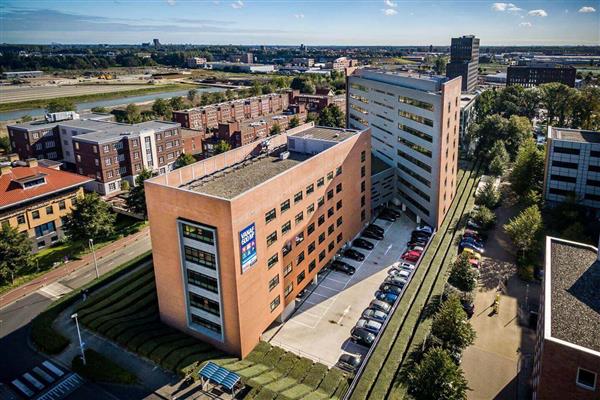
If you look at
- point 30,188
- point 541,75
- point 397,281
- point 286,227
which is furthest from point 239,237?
point 541,75

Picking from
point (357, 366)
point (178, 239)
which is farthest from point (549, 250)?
point (178, 239)

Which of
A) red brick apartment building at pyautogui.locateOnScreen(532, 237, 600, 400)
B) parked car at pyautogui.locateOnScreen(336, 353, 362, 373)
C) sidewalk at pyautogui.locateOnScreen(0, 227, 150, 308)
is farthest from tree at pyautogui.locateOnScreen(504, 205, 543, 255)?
sidewalk at pyautogui.locateOnScreen(0, 227, 150, 308)

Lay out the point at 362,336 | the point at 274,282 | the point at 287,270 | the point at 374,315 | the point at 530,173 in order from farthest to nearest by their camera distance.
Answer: the point at 530,173, the point at 374,315, the point at 287,270, the point at 274,282, the point at 362,336

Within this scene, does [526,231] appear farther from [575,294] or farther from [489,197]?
[575,294]

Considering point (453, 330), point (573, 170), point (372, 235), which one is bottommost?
point (372, 235)

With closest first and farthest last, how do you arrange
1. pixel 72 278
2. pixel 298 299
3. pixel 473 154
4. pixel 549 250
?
pixel 549 250 < pixel 298 299 < pixel 72 278 < pixel 473 154

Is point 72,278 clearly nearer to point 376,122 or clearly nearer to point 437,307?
point 437,307

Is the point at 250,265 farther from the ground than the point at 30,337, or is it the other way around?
the point at 250,265

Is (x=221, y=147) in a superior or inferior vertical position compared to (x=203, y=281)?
superior
